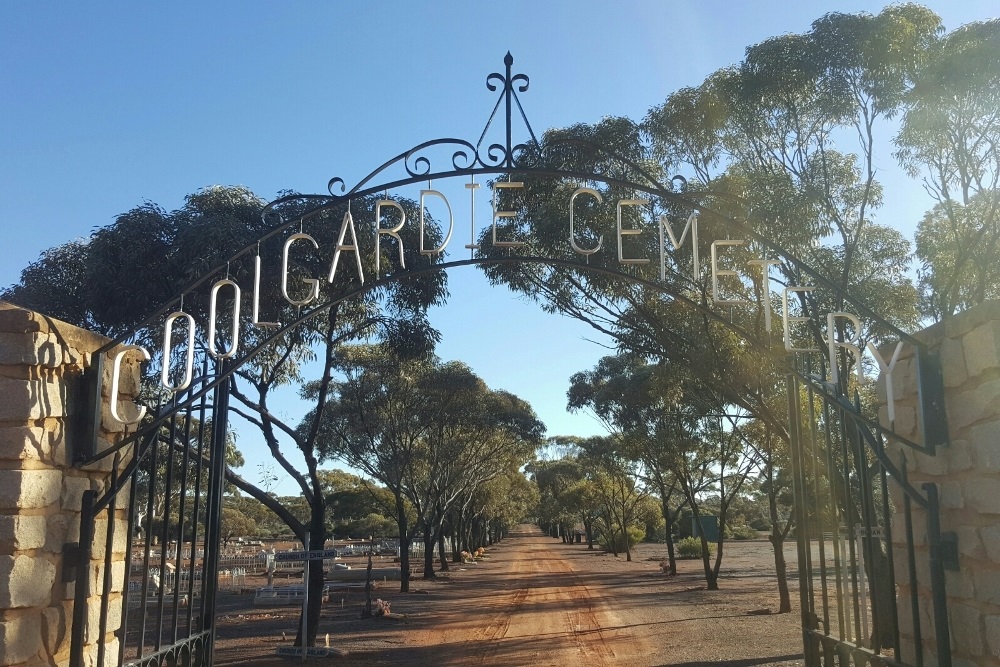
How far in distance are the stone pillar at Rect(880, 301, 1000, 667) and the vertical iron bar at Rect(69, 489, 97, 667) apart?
14.0 feet

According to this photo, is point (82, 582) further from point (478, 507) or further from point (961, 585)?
point (478, 507)

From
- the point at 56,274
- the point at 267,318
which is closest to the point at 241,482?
the point at 267,318

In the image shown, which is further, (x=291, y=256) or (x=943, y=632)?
(x=291, y=256)

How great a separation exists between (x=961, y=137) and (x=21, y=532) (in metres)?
12.6

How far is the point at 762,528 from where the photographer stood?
9531 centimetres

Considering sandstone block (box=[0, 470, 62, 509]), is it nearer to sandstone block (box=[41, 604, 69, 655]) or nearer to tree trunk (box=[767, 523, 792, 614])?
A: sandstone block (box=[41, 604, 69, 655])

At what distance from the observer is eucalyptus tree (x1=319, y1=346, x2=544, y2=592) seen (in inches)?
1049

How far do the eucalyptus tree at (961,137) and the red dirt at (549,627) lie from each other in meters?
6.70

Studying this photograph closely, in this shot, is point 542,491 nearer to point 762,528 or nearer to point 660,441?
point 762,528

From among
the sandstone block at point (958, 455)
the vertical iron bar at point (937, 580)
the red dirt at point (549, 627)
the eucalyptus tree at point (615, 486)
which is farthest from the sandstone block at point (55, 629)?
the eucalyptus tree at point (615, 486)

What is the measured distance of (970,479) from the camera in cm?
405

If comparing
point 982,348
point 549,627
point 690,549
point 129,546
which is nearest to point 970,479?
point 982,348

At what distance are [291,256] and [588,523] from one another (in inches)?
2350

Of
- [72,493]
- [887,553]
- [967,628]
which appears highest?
[72,493]
